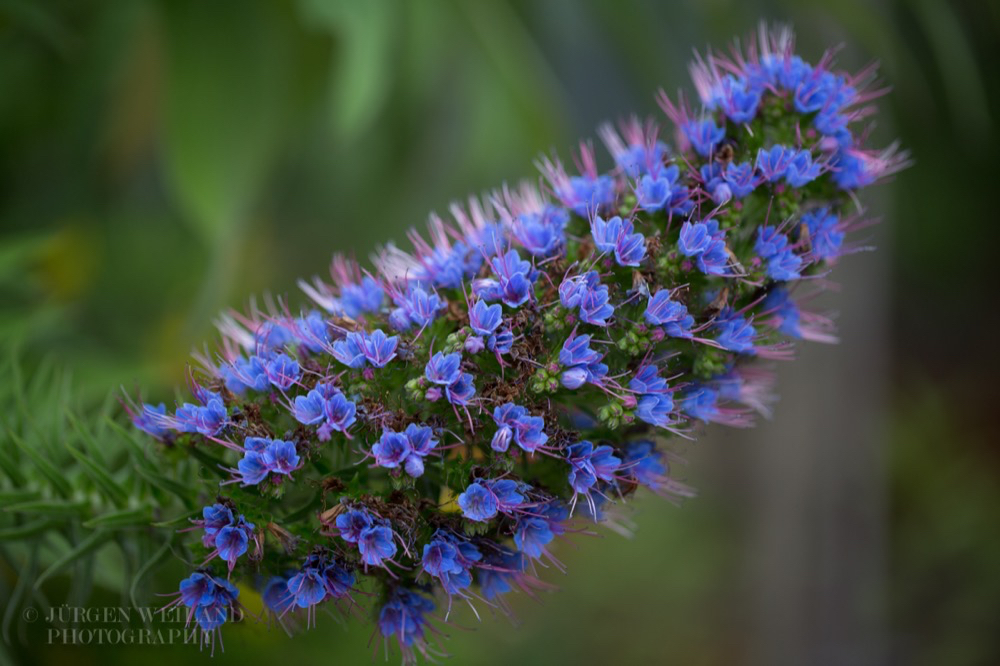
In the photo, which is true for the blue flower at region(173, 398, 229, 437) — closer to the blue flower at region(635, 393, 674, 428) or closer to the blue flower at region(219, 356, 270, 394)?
the blue flower at region(219, 356, 270, 394)

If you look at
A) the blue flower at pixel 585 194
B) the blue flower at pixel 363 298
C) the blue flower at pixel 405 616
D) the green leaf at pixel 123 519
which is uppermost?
the blue flower at pixel 585 194

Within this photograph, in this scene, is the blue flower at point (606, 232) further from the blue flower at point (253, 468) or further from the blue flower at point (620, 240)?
the blue flower at point (253, 468)

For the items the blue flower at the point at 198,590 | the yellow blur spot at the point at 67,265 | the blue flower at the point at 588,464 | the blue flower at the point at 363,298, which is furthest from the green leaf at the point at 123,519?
the yellow blur spot at the point at 67,265

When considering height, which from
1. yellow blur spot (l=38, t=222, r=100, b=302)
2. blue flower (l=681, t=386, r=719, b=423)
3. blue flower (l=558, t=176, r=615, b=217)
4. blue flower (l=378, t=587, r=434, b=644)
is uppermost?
yellow blur spot (l=38, t=222, r=100, b=302)

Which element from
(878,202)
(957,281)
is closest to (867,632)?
(878,202)

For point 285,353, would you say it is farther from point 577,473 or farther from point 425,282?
point 577,473

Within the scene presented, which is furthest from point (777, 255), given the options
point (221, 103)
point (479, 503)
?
point (221, 103)

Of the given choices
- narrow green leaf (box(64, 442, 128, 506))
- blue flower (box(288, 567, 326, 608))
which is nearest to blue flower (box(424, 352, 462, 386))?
blue flower (box(288, 567, 326, 608))
